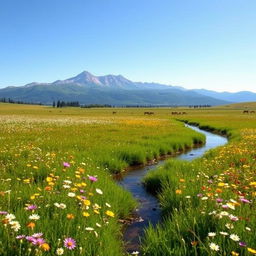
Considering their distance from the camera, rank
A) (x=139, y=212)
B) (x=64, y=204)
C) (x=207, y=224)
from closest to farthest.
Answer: (x=64, y=204)
(x=207, y=224)
(x=139, y=212)

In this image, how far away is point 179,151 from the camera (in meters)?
24.3

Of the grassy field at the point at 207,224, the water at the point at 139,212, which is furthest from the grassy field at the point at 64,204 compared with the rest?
the grassy field at the point at 207,224

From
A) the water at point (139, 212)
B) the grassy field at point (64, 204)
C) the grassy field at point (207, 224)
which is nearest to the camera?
the grassy field at point (64, 204)

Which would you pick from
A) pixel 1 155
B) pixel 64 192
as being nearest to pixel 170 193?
pixel 64 192

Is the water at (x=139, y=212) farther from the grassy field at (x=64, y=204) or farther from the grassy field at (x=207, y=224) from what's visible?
the grassy field at (x=207, y=224)

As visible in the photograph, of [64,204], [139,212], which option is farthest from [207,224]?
[139,212]

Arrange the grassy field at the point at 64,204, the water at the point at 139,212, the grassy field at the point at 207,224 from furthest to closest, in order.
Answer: the water at the point at 139,212, the grassy field at the point at 207,224, the grassy field at the point at 64,204

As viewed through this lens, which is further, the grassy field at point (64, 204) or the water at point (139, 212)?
the water at point (139, 212)

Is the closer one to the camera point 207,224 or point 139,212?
point 207,224

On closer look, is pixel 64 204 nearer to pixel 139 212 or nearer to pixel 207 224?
pixel 207 224

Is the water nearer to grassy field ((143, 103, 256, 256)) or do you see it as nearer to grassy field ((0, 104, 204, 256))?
grassy field ((0, 104, 204, 256))

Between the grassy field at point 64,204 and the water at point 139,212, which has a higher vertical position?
the grassy field at point 64,204

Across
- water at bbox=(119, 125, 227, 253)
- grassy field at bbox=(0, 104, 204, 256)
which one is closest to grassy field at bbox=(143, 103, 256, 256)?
water at bbox=(119, 125, 227, 253)

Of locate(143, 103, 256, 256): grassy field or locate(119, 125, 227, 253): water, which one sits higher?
locate(143, 103, 256, 256): grassy field
